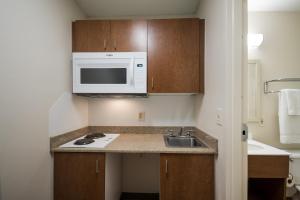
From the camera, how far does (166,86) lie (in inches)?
68.5

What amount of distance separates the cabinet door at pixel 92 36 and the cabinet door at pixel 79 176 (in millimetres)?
1105

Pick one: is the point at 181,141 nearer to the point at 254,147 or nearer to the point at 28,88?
the point at 254,147

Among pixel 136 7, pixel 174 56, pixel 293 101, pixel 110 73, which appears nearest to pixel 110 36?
pixel 110 73

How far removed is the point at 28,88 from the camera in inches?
45.0

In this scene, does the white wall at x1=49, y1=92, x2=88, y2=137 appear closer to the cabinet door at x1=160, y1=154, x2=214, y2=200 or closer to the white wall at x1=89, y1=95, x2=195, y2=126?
the white wall at x1=89, y1=95, x2=195, y2=126

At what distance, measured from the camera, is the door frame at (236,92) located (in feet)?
3.58

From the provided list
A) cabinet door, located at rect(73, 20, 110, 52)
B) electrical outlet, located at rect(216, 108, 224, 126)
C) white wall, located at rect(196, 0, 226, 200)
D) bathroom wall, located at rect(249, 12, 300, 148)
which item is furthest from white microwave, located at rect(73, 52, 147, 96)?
bathroom wall, located at rect(249, 12, 300, 148)

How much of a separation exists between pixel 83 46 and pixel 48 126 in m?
0.91

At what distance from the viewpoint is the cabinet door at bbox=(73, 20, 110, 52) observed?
5.75 ft

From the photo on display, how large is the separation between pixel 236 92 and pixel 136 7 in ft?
5.15

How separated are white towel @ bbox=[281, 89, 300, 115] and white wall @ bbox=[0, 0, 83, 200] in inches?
94.0

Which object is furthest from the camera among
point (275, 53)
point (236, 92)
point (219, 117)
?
point (275, 53)

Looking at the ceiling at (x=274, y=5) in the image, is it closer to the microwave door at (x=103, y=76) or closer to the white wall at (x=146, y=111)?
the white wall at (x=146, y=111)

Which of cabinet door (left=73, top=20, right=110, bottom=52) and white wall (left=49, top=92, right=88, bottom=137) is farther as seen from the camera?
cabinet door (left=73, top=20, right=110, bottom=52)
